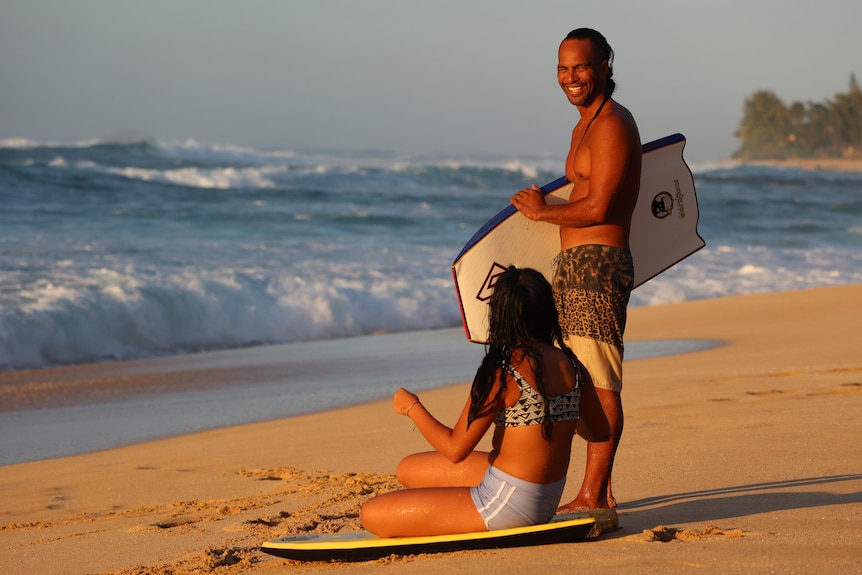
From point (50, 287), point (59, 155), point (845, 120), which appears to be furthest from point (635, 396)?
point (845, 120)

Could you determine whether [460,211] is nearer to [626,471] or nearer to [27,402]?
[27,402]

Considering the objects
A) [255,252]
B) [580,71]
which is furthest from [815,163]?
[580,71]

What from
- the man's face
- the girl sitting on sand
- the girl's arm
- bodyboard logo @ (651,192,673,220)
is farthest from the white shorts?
bodyboard logo @ (651,192,673,220)

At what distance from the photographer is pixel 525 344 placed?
3.08 meters

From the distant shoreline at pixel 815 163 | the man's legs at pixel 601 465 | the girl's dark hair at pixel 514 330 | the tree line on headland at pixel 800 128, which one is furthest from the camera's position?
the tree line on headland at pixel 800 128

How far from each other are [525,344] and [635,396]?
11.8ft

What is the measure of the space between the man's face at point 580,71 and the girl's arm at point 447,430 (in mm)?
1180

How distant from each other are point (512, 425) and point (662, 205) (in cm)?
154

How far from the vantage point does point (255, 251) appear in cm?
1641

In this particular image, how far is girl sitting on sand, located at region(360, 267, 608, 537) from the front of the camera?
3.09 metres

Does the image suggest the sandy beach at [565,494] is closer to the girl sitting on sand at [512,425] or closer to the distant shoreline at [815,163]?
the girl sitting on sand at [512,425]

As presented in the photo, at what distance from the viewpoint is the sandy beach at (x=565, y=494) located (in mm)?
3146

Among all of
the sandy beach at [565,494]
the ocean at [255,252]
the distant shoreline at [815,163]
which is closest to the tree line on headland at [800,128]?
the distant shoreline at [815,163]

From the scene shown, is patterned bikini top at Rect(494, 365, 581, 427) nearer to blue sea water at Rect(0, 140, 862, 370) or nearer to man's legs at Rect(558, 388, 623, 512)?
man's legs at Rect(558, 388, 623, 512)
